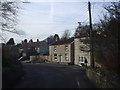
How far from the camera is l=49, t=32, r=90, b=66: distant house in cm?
7236

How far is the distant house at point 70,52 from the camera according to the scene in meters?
72.4

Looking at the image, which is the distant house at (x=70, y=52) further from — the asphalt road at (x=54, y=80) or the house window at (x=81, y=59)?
the asphalt road at (x=54, y=80)

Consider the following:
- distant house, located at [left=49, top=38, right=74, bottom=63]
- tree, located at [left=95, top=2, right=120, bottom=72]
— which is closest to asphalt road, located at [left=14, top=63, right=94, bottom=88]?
tree, located at [left=95, top=2, right=120, bottom=72]

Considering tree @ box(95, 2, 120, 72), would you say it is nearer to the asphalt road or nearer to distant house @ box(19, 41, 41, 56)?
the asphalt road

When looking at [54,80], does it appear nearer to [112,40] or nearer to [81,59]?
[112,40]

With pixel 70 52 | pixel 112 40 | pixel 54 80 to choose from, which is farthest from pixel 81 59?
pixel 112 40

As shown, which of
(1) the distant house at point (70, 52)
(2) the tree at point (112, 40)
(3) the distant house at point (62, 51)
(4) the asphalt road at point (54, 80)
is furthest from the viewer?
(3) the distant house at point (62, 51)

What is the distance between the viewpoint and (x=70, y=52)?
77.8 meters

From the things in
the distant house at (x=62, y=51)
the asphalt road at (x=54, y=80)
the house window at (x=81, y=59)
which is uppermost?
the distant house at (x=62, y=51)

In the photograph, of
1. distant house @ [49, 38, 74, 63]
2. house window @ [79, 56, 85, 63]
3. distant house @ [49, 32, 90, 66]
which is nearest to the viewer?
house window @ [79, 56, 85, 63]

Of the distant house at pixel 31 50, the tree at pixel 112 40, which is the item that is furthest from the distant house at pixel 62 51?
the tree at pixel 112 40

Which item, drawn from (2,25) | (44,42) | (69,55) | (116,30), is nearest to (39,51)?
(44,42)

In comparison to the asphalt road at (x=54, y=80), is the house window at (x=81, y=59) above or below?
above

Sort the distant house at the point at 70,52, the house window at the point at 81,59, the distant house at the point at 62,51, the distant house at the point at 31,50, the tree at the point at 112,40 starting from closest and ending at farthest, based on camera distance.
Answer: the tree at the point at 112,40
the house window at the point at 81,59
the distant house at the point at 70,52
the distant house at the point at 62,51
the distant house at the point at 31,50
